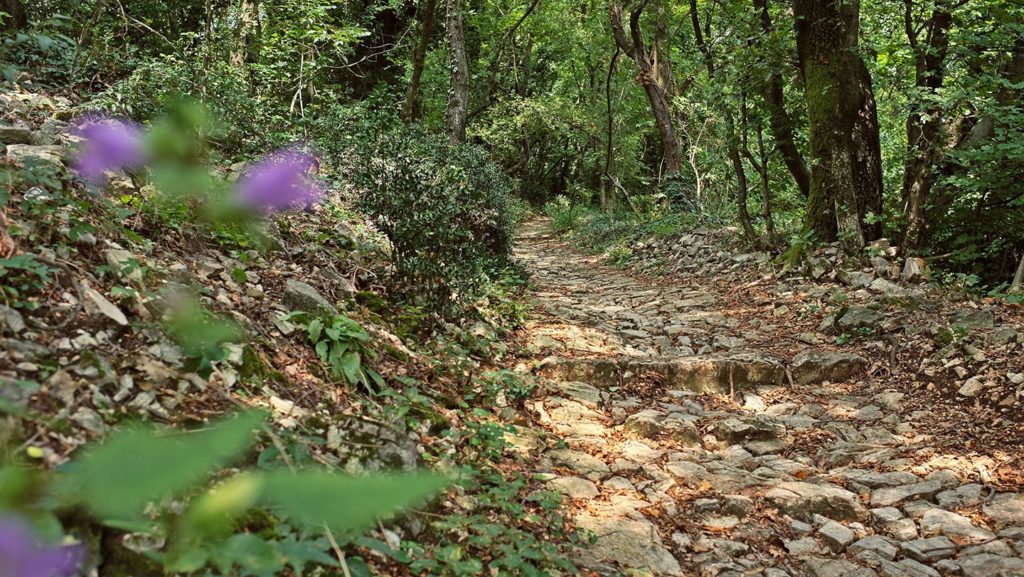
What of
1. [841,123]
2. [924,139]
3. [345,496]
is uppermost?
[841,123]

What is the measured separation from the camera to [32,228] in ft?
7.90

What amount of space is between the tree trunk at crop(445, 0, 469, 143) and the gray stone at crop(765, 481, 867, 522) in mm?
8865

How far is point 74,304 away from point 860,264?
7448 millimetres

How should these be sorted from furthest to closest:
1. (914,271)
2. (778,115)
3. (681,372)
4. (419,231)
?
(778,115) → (914,271) → (681,372) → (419,231)

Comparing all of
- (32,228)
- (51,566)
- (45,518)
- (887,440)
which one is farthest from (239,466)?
(887,440)

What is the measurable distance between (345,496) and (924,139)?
8486 millimetres

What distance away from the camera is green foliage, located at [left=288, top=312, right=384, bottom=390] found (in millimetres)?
3180

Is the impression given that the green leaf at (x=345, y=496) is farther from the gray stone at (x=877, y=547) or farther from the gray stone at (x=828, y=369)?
the gray stone at (x=828, y=369)

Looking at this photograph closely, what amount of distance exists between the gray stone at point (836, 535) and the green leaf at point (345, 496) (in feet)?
10.4

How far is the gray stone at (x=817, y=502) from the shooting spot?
10.9 feet

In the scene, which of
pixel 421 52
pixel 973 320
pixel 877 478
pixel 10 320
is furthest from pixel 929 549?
pixel 421 52

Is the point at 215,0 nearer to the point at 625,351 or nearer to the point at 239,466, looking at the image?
the point at 625,351

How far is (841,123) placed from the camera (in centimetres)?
780

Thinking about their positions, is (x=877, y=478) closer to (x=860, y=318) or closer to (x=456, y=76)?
(x=860, y=318)
